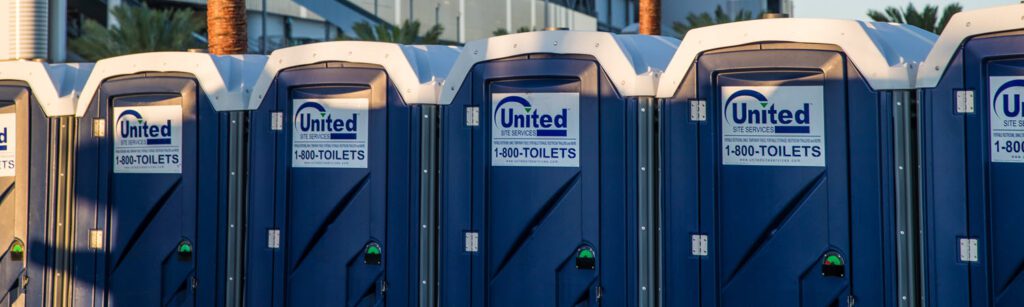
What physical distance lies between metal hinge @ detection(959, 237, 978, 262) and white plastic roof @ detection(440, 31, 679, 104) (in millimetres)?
1652

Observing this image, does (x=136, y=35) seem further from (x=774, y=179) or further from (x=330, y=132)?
(x=774, y=179)

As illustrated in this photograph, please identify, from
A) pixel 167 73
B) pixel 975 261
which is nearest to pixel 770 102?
pixel 975 261

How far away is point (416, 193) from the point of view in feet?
22.6

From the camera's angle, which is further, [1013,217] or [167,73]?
[167,73]

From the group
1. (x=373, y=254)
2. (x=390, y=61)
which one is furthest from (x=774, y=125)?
(x=373, y=254)

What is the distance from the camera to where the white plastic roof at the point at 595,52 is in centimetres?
632

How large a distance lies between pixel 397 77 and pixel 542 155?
0.98 m

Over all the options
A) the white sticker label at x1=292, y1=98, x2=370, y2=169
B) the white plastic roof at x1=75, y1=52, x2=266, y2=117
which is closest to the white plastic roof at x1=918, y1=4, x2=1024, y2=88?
the white sticker label at x1=292, y1=98, x2=370, y2=169

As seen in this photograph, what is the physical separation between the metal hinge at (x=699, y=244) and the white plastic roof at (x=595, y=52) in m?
0.75

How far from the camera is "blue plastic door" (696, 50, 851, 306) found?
588cm

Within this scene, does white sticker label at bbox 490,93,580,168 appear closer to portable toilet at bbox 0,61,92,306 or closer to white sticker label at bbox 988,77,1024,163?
white sticker label at bbox 988,77,1024,163

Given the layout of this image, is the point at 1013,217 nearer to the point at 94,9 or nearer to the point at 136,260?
the point at 136,260

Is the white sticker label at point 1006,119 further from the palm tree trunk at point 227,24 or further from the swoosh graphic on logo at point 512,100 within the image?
the palm tree trunk at point 227,24

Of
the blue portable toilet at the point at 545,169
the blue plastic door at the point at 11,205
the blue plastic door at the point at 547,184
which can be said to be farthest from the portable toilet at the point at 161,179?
the blue plastic door at the point at 547,184
